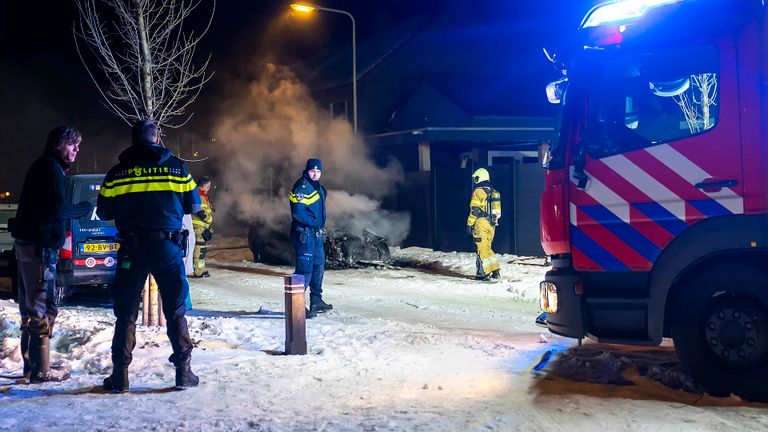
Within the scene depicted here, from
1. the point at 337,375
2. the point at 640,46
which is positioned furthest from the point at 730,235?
the point at 337,375

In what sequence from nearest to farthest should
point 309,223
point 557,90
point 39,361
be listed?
point 39,361, point 557,90, point 309,223

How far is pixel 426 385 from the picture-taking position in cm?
539

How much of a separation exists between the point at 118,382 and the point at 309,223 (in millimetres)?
3965

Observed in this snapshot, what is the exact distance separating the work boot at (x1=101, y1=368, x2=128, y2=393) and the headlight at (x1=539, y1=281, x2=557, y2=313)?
3.17 meters

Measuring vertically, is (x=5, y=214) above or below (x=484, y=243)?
above

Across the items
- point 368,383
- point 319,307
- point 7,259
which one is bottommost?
point 368,383

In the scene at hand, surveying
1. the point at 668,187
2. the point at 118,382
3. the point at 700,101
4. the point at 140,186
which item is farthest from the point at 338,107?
the point at 668,187

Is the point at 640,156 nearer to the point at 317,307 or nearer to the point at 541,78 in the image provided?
the point at 317,307

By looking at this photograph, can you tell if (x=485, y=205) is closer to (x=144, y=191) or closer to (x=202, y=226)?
(x=202, y=226)

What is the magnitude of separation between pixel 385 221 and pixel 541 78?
13.4 meters

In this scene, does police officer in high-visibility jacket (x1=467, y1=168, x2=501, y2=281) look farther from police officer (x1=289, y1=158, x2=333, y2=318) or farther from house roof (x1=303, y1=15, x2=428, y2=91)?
house roof (x1=303, y1=15, x2=428, y2=91)

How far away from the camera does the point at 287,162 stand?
19859 mm

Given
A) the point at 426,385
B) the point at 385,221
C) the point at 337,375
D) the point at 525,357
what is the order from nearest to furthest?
the point at 426,385 < the point at 337,375 < the point at 525,357 < the point at 385,221

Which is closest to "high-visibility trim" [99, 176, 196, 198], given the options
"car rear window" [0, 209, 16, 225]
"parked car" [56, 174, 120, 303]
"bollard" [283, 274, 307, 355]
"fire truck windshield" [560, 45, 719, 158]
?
"bollard" [283, 274, 307, 355]
